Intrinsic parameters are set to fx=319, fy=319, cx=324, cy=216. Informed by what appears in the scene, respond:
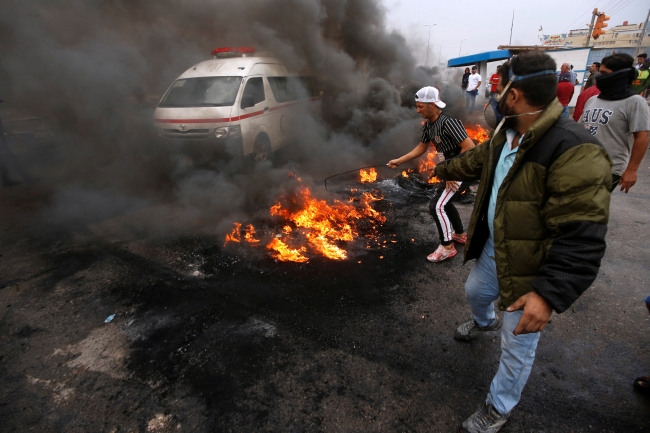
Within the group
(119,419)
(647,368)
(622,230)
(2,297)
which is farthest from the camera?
(622,230)

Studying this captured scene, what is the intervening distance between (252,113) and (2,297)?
17.4 ft

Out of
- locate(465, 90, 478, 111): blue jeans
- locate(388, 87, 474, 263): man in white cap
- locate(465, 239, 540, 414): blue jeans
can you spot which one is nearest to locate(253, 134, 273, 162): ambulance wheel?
locate(388, 87, 474, 263): man in white cap

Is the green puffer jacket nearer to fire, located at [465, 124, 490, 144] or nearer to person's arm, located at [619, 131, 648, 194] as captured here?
person's arm, located at [619, 131, 648, 194]

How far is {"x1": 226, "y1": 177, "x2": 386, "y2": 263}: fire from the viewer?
4383 mm

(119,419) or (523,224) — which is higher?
(523,224)

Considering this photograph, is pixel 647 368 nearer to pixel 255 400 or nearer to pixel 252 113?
pixel 255 400

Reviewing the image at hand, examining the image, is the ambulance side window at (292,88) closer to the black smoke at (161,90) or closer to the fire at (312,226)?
the black smoke at (161,90)

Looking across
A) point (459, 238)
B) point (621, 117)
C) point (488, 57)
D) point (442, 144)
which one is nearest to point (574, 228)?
point (442, 144)

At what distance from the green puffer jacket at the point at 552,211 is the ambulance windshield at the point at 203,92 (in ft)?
21.0

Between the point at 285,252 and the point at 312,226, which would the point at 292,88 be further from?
the point at 285,252

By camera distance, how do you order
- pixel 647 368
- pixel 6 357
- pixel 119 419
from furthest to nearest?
1. pixel 6 357
2. pixel 647 368
3. pixel 119 419

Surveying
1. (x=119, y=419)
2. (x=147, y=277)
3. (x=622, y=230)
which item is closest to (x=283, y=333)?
(x=119, y=419)

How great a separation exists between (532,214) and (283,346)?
2.22 m

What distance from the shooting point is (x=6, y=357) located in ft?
9.39
